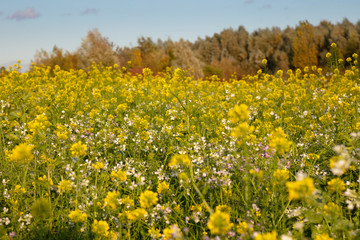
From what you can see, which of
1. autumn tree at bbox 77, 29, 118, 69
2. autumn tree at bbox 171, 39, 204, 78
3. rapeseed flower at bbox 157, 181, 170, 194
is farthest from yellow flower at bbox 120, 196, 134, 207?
autumn tree at bbox 77, 29, 118, 69

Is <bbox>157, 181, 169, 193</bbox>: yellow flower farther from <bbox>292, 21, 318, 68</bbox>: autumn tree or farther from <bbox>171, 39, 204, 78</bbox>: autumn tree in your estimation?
<bbox>171, 39, 204, 78</bbox>: autumn tree

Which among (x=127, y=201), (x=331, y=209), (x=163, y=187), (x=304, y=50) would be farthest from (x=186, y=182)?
(x=304, y=50)

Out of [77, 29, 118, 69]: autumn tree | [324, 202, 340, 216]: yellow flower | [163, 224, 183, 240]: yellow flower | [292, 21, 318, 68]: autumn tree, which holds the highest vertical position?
[77, 29, 118, 69]: autumn tree

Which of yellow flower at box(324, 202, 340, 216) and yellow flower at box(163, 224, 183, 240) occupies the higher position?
yellow flower at box(163, 224, 183, 240)

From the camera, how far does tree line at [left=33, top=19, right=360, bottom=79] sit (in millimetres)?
11492

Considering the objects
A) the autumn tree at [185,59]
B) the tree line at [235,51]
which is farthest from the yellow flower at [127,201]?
the autumn tree at [185,59]

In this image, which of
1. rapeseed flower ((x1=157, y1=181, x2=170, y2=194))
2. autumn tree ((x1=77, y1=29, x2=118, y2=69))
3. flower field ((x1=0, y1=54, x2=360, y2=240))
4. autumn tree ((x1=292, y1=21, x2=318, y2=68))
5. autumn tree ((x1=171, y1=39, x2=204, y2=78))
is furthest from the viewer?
autumn tree ((x1=77, y1=29, x2=118, y2=69))

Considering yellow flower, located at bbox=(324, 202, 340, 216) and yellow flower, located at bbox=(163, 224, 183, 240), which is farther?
yellow flower, located at bbox=(324, 202, 340, 216)

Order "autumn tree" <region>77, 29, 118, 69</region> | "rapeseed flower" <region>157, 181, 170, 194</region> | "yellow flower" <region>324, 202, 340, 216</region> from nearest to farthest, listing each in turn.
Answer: "yellow flower" <region>324, 202, 340, 216</region>, "rapeseed flower" <region>157, 181, 170, 194</region>, "autumn tree" <region>77, 29, 118, 69</region>

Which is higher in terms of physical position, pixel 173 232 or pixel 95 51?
pixel 95 51

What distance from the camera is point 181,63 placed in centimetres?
1305

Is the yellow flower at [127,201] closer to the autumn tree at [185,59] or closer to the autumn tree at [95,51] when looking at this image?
the autumn tree at [185,59]

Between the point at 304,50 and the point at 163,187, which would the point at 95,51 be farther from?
the point at 163,187

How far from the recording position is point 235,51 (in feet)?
54.0
